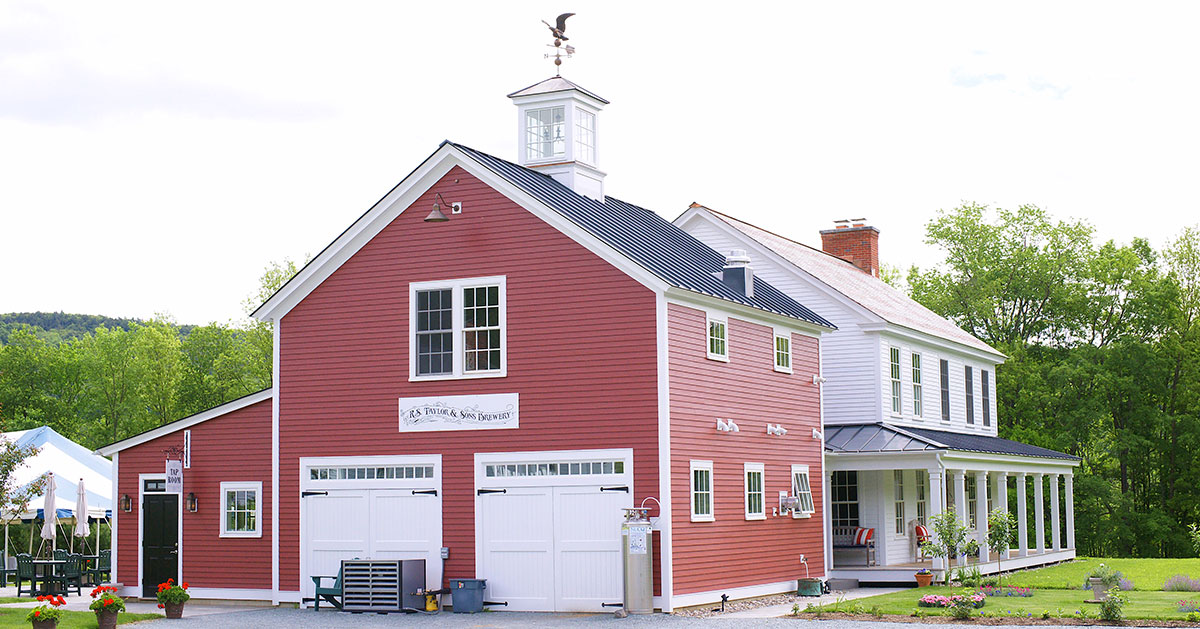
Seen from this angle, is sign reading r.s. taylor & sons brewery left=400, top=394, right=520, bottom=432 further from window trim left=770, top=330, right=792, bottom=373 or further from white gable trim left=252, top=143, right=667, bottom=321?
window trim left=770, top=330, right=792, bottom=373

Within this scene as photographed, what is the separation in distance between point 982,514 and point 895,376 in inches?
160

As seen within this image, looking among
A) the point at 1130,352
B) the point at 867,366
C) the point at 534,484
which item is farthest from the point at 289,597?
the point at 1130,352

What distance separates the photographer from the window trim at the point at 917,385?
31859mm

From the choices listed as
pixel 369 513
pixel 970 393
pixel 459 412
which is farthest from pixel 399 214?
pixel 970 393

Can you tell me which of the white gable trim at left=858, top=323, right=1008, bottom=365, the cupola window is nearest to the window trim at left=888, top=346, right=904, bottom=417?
the white gable trim at left=858, top=323, right=1008, bottom=365

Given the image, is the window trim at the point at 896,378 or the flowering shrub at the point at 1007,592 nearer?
the flowering shrub at the point at 1007,592

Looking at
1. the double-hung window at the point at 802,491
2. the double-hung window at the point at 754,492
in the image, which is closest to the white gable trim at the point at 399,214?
the double-hung window at the point at 754,492

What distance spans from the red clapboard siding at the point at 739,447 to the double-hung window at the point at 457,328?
309 cm

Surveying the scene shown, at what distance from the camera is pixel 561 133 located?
85.9 ft

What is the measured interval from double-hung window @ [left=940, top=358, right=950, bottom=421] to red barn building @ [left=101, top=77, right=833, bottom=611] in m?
9.32

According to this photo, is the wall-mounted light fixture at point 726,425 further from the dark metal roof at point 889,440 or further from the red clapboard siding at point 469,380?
the dark metal roof at point 889,440

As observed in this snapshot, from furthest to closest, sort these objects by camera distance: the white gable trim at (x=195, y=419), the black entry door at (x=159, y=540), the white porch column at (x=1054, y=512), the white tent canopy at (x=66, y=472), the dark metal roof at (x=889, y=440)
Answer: the white porch column at (x=1054, y=512) → the white tent canopy at (x=66, y=472) → the dark metal roof at (x=889, y=440) → the black entry door at (x=159, y=540) → the white gable trim at (x=195, y=419)

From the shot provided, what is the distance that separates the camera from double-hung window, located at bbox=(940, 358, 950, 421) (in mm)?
34188

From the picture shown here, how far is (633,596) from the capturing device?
20.6 metres
